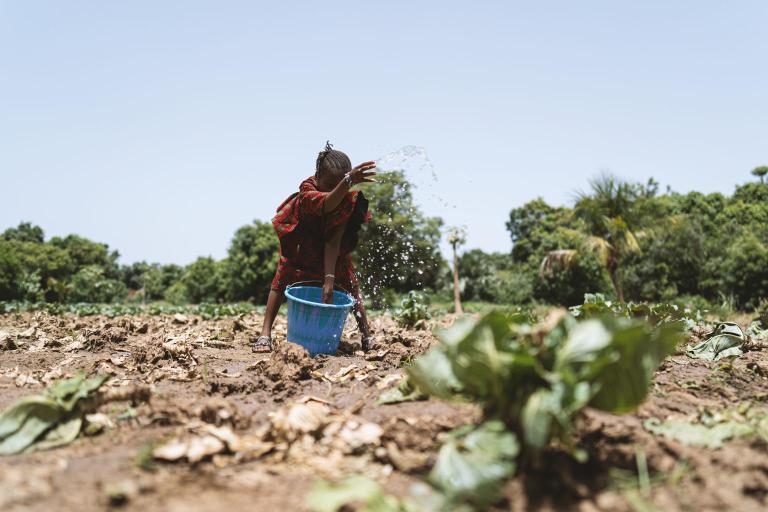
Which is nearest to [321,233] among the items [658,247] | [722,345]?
[722,345]

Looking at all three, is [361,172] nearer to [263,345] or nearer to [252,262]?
[263,345]

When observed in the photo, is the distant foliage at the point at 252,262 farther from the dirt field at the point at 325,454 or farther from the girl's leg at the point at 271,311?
the dirt field at the point at 325,454

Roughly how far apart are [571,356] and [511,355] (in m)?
0.17

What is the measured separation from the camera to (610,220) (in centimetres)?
1978

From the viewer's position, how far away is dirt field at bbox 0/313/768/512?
5.01 feet

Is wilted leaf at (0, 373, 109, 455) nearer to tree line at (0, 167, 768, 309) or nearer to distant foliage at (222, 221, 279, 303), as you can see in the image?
tree line at (0, 167, 768, 309)

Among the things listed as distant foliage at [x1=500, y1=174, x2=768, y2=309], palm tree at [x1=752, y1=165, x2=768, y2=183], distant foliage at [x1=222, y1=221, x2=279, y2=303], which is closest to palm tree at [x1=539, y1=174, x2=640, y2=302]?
distant foliage at [x1=500, y1=174, x2=768, y2=309]

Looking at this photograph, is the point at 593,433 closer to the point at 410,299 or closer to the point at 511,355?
the point at 511,355

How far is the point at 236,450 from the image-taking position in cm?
193

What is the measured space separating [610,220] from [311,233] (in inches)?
705

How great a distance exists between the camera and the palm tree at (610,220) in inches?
779

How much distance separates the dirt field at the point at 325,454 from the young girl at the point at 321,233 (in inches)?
47.3

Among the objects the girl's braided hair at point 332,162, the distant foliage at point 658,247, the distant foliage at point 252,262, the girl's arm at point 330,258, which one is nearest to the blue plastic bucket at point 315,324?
the girl's arm at point 330,258

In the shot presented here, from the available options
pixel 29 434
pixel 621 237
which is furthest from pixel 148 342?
pixel 621 237
